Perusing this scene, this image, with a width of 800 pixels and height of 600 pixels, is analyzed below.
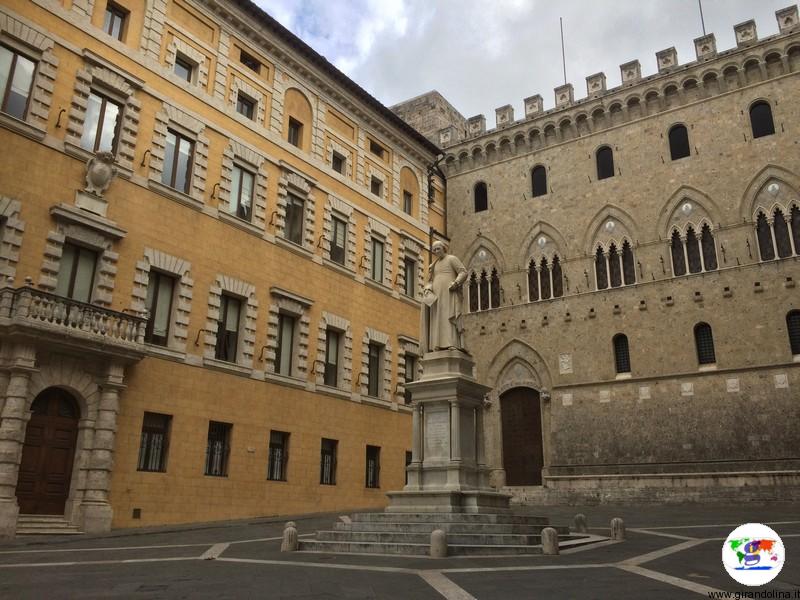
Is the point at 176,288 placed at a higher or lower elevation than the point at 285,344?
higher

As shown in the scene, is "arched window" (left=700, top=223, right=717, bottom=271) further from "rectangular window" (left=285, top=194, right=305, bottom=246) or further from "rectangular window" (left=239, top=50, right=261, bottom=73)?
"rectangular window" (left=239, top=50, right=261, bottom=73)

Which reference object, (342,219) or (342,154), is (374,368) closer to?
(342,219)

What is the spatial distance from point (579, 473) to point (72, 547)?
20.3m

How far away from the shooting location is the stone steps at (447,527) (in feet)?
37.2

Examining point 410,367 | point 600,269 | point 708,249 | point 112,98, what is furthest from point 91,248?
point 708,249

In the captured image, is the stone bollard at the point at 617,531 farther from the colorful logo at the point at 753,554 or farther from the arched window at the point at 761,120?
the arched window at the point at 761,120

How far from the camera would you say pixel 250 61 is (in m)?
23.4

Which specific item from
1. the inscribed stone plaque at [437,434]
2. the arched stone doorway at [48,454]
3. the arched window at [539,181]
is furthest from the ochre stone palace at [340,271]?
the inscribed stone plaque at [437,434]

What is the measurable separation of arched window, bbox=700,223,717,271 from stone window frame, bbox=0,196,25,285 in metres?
24.0

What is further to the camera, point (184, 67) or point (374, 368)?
point (374, 368)

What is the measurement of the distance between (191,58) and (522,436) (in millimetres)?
20168

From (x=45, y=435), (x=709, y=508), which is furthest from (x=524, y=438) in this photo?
(x=45, y=435)

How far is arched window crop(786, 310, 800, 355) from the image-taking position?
2425cm

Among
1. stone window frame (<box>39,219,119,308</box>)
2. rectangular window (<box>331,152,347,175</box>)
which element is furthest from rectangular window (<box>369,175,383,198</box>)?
stone window frame (<box>39,219,119,308</box>)
